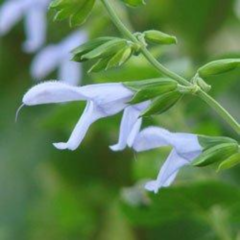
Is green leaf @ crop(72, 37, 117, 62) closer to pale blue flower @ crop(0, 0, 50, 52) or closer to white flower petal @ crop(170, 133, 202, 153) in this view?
white flower petal @ crop(170, 133, 202, 153)

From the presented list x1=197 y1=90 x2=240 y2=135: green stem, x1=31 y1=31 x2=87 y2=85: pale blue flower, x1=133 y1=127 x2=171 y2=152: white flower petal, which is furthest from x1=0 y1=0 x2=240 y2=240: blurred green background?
x1=197 y1=90 x2=240 y2=135: green stem

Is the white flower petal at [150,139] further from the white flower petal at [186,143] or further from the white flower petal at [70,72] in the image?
the white flower petal at [70,72]

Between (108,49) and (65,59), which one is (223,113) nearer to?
(108,49)

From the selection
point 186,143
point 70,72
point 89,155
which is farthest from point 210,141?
point 89,155

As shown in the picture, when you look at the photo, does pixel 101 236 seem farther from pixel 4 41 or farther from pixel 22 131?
pixel 4 41

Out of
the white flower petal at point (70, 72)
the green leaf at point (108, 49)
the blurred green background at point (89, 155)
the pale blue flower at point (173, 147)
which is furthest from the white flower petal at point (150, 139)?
the white flower petal at point (70, 72)
